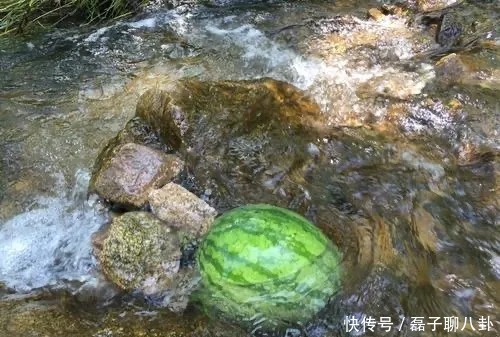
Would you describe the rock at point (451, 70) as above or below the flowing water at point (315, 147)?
above

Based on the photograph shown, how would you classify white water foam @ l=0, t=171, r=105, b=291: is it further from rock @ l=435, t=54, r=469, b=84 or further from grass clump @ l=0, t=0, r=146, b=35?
rock @ l=435, t=54, r=469, b=84

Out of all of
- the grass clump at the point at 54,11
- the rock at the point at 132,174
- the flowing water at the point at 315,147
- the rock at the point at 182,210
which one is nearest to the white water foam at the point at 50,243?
the flowing water at the point at 315,147

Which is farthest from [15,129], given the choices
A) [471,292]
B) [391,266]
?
[471,292]

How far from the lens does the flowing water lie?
2873 mm

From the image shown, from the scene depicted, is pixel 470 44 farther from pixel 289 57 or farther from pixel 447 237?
pixel 447 237

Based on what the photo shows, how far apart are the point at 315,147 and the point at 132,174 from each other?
4.49ft

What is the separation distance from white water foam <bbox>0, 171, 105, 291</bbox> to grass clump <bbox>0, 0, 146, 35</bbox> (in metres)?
2.89

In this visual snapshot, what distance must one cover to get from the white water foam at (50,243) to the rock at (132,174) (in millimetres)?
215

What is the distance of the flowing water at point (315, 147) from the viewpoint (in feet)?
9.43

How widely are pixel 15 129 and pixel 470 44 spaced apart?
167 inches

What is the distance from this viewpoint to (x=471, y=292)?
2.89m

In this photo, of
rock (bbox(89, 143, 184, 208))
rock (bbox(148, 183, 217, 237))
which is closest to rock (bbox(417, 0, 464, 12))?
rock (bbox(89, 143, 184, 208))

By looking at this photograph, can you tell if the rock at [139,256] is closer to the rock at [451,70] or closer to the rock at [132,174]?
the rock at [132,174]

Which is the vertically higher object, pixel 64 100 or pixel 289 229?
pixel 289 229
